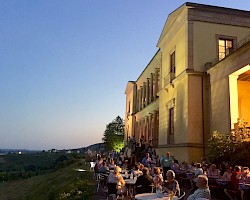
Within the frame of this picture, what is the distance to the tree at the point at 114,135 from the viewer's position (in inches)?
1850

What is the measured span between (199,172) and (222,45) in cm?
1023

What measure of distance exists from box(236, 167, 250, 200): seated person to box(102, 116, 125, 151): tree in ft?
124

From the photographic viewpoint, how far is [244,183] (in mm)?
8500

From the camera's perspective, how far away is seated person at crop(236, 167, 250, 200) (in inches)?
330

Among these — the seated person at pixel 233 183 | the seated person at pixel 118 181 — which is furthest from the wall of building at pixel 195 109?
the seated person at pixel 118 181

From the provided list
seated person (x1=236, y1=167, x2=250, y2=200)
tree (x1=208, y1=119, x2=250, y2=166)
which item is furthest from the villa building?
seated person (x1=236, y1=167, x2=250, y2=200)

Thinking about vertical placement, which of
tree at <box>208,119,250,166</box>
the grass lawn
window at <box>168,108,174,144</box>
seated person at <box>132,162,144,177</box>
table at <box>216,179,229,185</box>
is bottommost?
the grass lawn

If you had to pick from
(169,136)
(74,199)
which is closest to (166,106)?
(169,136)

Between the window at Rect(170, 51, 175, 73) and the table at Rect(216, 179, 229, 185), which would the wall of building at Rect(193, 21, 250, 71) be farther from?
the table at Rect(216, 179, 229, 185)

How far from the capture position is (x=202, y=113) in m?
16.5

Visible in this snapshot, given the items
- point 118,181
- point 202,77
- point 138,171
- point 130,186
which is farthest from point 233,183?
point 202,77

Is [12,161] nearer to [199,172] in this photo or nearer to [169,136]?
[169,136]

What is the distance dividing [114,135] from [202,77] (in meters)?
32.7

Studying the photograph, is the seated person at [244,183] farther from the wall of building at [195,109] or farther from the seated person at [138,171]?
the wall of building at [195,109]
